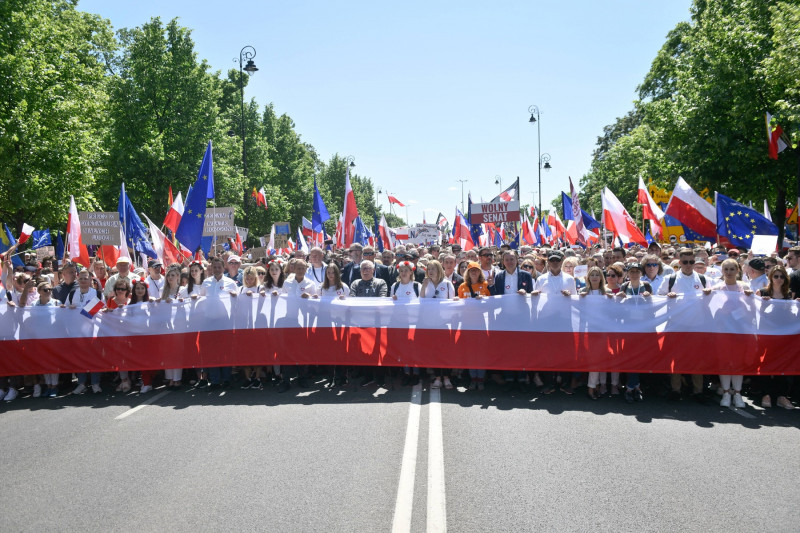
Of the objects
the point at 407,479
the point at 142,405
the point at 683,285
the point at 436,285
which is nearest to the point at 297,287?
the point at 436,285

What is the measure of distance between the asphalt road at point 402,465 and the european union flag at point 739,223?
5.07 metres

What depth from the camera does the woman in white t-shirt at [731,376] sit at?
24.2 feet

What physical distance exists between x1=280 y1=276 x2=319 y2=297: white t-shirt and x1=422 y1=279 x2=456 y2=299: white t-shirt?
1701 millimetres

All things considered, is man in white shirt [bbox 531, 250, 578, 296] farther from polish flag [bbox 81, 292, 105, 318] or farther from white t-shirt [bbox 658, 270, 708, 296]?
polish flag [bbox 81, 292, 105, 318]

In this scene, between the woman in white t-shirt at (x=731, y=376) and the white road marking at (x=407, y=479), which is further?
the woman in white t-shirt at (x=731, y=376)

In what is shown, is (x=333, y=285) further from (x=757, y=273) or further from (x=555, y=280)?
(x=757, y=273)

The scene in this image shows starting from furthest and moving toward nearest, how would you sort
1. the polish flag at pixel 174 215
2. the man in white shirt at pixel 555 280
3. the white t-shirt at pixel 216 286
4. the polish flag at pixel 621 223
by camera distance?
1. the polish flag at pixel 174 215
2. the polish flag at pixel 621 223
3. the white t-shirt at pixel 216 286
4. the man in white shirt at pixel 555 280

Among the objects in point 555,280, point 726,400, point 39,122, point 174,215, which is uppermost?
point 39,122

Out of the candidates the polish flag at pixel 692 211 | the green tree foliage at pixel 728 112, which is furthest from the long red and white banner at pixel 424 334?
the green tree foliage at pixel 728 112

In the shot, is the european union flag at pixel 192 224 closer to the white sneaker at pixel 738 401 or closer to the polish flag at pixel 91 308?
the polish flag at pixel 91 308

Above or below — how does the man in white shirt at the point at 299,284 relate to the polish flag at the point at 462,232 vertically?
below

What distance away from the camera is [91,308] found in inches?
345

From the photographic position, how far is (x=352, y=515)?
429cm

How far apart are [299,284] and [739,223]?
Answer: 813cm
